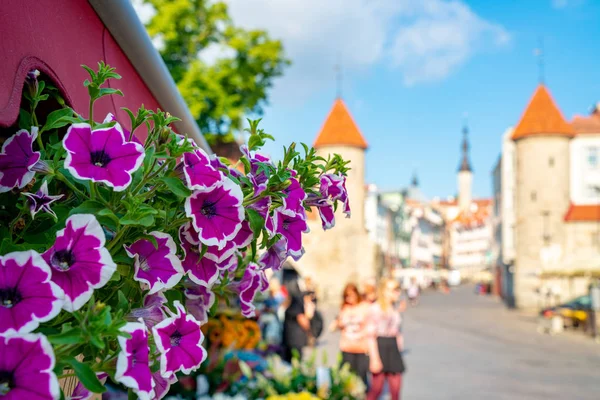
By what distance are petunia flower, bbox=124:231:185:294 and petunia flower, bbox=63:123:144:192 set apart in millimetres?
122

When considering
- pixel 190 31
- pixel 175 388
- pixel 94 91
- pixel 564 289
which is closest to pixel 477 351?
pixel 190 31

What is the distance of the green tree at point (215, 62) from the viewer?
22.4m

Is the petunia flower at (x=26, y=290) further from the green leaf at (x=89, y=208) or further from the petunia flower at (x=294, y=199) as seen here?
the petunia flower at (x=294, y=199)

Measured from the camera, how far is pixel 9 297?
961 millimetres

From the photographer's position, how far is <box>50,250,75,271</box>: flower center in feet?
3.41

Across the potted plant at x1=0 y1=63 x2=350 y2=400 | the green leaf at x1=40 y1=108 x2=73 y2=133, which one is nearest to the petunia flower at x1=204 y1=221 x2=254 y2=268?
the potted plant at x1=0 y1=63 x2=350 y2=400

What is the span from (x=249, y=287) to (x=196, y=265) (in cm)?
50

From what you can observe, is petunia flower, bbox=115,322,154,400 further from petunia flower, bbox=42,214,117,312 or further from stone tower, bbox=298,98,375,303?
stone tower, bbox=298,98,375,303

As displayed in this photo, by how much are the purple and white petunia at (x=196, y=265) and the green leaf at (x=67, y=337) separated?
1.13 feet

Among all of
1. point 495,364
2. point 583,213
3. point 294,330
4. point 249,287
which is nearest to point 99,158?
point 249,287

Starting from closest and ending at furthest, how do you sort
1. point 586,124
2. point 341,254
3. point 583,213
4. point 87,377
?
point 87,377, point 583,213, point 586,124, point 341,254

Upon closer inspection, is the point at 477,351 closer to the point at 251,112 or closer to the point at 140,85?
the point at 251,112

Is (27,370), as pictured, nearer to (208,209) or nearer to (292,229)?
(208,209)

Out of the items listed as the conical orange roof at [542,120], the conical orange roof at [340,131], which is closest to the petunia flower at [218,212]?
the conical orange roof at [542,120]
